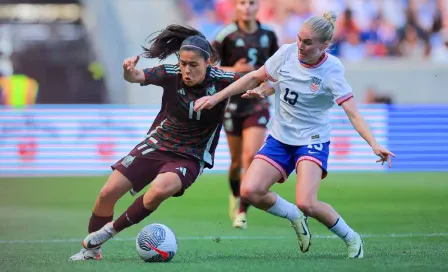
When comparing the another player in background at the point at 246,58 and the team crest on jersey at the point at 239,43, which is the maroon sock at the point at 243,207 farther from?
the team crest on jersey at the point at 239,43

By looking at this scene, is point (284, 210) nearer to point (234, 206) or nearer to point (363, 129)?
point (363, 129)

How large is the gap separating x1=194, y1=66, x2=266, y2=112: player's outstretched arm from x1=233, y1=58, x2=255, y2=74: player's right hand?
7.86 feet

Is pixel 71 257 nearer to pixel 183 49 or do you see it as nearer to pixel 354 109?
pixel 183 49

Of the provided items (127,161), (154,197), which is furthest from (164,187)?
(127,161)

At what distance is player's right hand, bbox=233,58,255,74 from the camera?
10086mm

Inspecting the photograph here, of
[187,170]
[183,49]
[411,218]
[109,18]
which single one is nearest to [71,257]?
[187,170]

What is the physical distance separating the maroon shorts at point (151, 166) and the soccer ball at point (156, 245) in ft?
1.24

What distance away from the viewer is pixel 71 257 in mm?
7488

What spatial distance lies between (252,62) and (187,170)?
3236 millimetres

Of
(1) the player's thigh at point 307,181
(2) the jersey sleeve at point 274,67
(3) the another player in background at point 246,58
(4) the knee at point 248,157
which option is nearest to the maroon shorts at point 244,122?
(3) the another player in background at point 246,58

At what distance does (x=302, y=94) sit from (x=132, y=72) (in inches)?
53.8

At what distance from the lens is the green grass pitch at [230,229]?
7.07 metres

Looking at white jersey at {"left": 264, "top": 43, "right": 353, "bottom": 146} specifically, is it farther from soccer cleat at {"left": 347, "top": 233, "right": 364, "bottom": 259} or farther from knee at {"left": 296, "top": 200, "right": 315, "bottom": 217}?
soccer cleat at {"left": 347, "top": 233, "right": 364, "bottom": 259}

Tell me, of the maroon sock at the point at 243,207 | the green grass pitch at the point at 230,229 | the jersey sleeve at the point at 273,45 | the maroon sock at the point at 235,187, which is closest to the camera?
the green grass pitch at the point at 230,229
